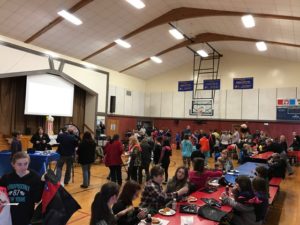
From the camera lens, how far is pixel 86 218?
4695mm

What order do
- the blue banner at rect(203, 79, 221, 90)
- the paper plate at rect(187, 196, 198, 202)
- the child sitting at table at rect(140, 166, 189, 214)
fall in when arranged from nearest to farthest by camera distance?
the child sitting at table at rect(140, 166, 189, 214) < the paper plate at rect(187, 196, 198, 202) < the blue banner at rect(203, 79, 221, 90)

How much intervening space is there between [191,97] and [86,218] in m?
13.6

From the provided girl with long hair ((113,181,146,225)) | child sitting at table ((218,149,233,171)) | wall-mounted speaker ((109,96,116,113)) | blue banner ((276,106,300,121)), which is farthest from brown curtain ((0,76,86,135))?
blue banner ((276,106,300,121))

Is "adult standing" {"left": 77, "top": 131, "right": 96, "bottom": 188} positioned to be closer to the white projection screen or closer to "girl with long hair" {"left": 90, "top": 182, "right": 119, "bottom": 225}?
"girl with long hair" {"left": 90, "top": 182, "right": 119, "bottom": 225}

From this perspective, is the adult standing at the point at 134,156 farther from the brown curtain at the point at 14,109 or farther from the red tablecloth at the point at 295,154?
the red tablecloth at the point at 295,154

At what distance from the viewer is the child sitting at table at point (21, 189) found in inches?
87.0

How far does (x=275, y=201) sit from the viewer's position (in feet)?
21.0

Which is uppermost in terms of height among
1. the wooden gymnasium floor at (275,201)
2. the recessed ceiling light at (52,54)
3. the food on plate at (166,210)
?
the recessed ceiling light at (52,54)

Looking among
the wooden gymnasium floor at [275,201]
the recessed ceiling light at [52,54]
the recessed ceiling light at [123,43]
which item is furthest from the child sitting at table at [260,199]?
the recessed ceiling light at [52,54]

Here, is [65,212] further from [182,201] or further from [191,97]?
[191,97]

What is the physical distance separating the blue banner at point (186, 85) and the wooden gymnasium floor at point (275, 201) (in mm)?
9295

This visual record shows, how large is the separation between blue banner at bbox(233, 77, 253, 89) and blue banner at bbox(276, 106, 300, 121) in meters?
2.15

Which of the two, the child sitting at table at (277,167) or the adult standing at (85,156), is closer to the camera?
the child sitting at table at (277,167)

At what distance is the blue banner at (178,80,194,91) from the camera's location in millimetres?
17500
